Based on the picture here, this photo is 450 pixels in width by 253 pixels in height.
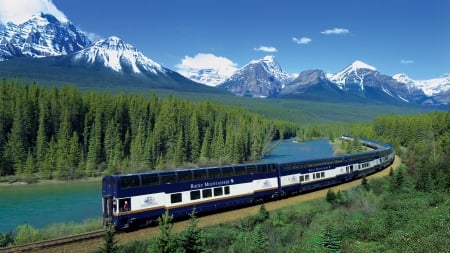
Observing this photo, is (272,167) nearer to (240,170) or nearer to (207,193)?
(240,170)

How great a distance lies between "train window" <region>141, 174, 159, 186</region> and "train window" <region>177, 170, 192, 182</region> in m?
2.20

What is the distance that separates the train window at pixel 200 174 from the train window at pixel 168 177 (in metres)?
2.11

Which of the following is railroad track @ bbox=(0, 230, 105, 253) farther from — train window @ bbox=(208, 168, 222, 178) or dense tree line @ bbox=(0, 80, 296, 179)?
dense tree line @ bbox=(0, 80, 296, 179)

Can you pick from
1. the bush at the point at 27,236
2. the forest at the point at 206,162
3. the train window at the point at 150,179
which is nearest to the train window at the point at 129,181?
the train window at the point at 150,179

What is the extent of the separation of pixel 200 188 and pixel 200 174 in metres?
1.22

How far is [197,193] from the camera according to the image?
34.8 metres

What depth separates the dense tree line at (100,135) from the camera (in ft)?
262

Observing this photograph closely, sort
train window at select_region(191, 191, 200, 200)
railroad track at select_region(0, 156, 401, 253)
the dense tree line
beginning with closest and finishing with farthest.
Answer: railroad track at select_region(0, 156, 401, 253)
train window at select_region(191, 191, 200, 200)
the dense tree line

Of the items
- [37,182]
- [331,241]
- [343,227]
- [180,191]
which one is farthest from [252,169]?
[37,182]

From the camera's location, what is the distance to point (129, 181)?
3019cm

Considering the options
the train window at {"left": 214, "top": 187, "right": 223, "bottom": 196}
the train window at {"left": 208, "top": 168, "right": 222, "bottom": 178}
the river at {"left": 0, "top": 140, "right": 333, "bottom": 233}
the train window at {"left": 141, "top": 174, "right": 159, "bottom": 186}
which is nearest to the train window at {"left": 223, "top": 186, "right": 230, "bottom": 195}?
the train window at {"left": 214, "top": 187, "right": 223, "bottom": 196}

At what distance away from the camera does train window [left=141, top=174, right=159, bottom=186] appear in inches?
1225

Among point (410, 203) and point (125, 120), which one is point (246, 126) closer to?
point (125, 120)

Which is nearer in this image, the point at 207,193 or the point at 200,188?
the point at 200,188
